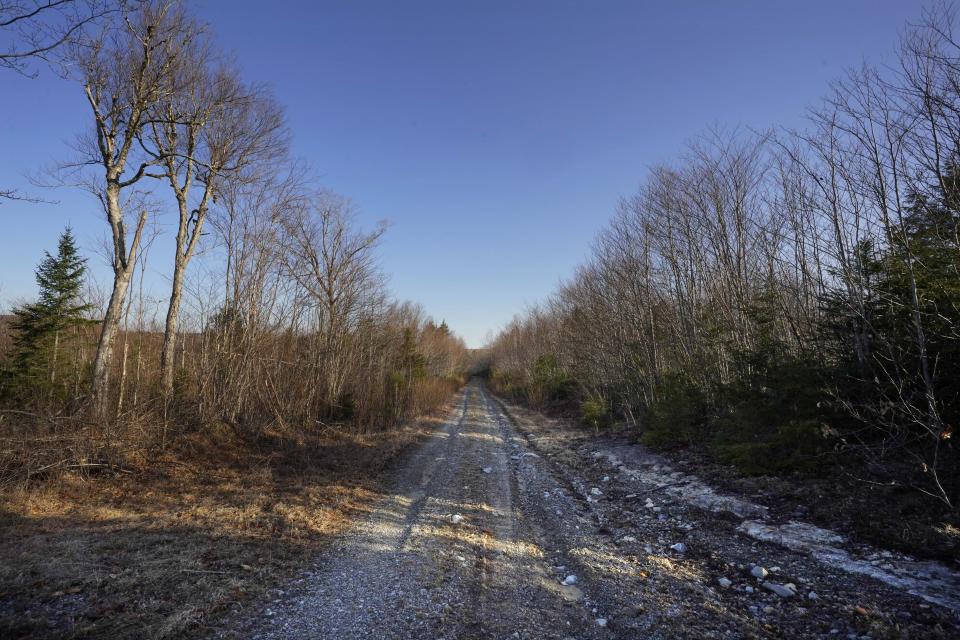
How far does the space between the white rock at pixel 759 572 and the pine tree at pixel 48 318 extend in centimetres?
1881

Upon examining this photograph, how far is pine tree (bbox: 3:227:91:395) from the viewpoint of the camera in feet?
47.9

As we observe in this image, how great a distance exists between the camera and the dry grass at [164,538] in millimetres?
3342

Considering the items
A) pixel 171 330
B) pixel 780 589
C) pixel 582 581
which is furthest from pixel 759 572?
A: pixel 171 330

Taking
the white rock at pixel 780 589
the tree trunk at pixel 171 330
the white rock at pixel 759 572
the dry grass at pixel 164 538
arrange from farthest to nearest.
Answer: the tree trunk at pixel 171 330, the white rock at pixel 759 572, the white rock at pixel 780 589, the dry grass at pixel 164 538

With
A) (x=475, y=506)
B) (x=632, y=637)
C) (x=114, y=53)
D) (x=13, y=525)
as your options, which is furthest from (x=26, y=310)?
(x=632, y=637)

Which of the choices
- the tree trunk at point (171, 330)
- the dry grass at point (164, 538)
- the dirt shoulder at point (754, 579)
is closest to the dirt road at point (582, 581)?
the dirt shoulder at point (754, 579)

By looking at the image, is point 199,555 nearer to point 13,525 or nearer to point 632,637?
point 13,525

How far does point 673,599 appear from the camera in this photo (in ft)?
12.9

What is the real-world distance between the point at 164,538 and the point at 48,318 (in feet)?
55.2

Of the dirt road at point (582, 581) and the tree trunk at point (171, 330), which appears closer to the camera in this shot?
the dirt road at point (582, 581)

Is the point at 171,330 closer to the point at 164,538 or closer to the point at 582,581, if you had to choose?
the point at 164,538

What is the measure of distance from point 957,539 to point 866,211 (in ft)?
16.9

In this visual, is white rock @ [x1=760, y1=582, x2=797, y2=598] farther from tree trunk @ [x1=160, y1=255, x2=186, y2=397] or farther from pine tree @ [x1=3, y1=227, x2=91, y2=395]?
pine tree @ [x1=3, y1=227, x2=91, y2=395]

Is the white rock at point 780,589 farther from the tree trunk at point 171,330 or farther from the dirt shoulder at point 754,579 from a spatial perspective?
the tree trunk at point 171,330
